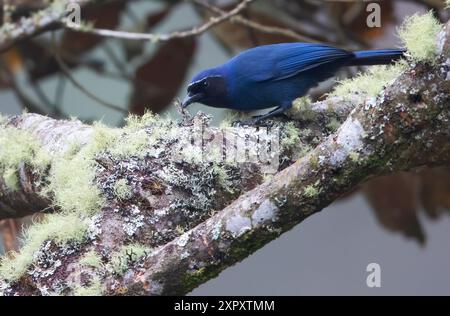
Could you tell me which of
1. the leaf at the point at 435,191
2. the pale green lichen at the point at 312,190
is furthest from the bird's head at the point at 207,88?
the pale green lichen at the point at 312,190

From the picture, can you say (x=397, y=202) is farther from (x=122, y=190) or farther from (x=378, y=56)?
(x=122, y=190)

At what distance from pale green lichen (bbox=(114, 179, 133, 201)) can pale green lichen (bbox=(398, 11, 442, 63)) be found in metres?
1.02

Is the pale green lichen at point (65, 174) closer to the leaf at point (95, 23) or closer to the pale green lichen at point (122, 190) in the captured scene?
the pale green lichen at point (122, 190)

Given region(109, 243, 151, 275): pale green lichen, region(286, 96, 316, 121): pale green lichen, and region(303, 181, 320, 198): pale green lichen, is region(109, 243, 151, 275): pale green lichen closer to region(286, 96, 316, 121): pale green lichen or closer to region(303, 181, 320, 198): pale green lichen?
region(303, 181, 320, 198): pale green lichen

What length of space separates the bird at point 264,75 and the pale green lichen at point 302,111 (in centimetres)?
47

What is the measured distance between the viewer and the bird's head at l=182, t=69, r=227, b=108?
166 inches

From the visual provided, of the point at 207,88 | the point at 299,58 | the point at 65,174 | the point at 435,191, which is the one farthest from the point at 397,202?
the point at 65,174

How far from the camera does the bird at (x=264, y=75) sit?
4.21 metres

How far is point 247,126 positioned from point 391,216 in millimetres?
2300

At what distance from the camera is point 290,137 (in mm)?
3227
